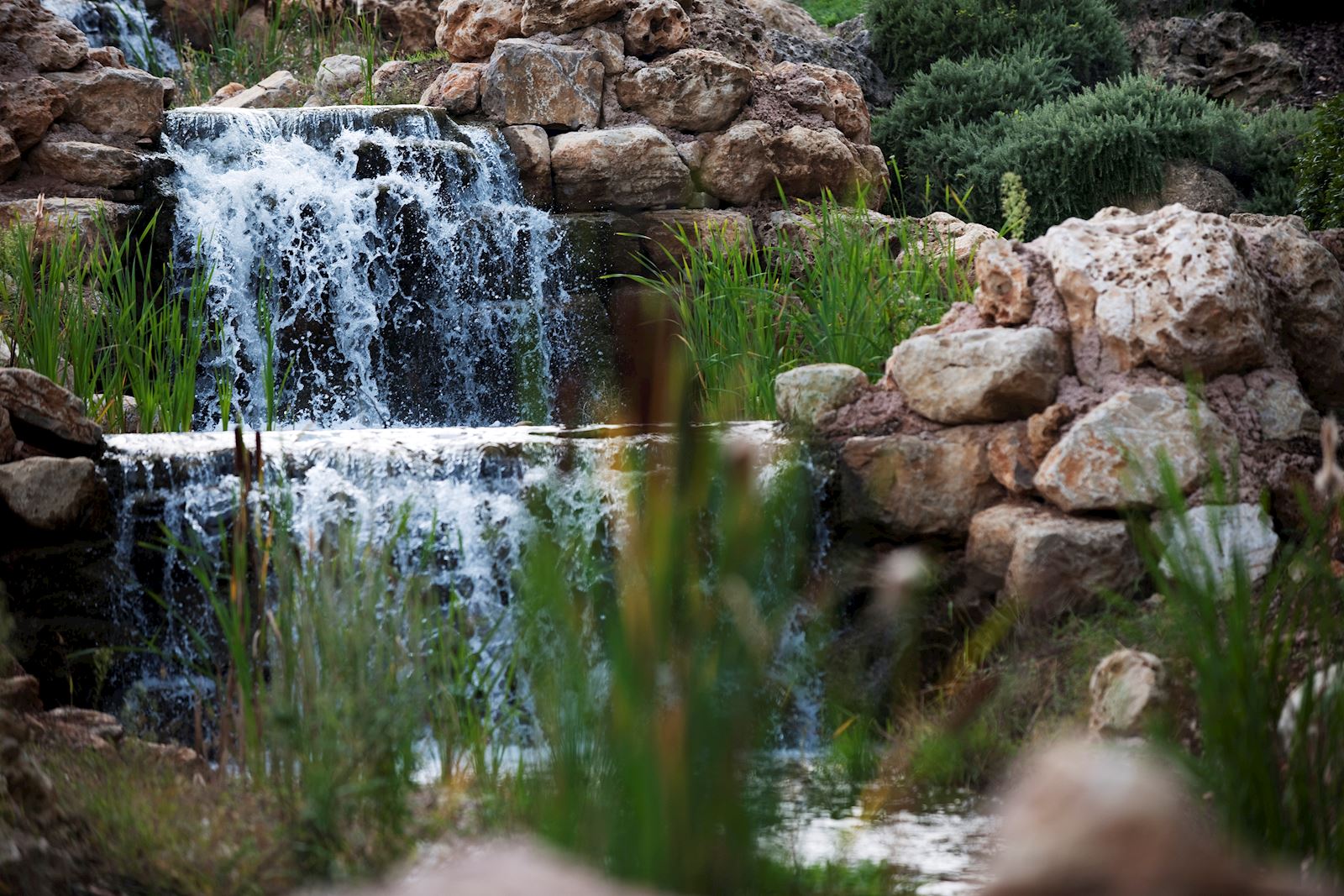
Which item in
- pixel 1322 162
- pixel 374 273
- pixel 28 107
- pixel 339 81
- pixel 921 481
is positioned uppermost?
pixel 339 81

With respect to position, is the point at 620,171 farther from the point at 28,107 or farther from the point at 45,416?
the point at 45,416

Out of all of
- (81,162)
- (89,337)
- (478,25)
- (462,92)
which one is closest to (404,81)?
(478,25)

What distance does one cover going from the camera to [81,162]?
6.68 m

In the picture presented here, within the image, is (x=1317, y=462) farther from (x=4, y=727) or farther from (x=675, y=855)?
(x=4, y=727)

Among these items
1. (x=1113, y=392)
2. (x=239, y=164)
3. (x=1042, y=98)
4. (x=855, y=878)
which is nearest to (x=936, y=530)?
(x=1113, y=392)

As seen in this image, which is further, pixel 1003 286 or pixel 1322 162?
pixel 1322 162

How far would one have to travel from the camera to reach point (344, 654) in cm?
226

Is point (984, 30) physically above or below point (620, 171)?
above

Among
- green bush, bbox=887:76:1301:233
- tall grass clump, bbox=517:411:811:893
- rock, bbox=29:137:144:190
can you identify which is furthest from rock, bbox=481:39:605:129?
tall grass clump, bbox=517:411:811:893

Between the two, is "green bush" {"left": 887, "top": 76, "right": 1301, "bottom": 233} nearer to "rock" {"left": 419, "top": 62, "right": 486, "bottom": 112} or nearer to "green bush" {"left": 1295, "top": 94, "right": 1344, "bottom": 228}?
"green bush" {"left": 1295, "top": 94, "right": 1344, "bottom": 228}

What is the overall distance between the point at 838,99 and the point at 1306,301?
439 cm

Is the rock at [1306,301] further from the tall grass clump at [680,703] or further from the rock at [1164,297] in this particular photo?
the tall grass clump at [680,703]

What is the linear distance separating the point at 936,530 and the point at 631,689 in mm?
2717

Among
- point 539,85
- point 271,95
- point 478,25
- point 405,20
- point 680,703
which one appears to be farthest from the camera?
point 405,20
